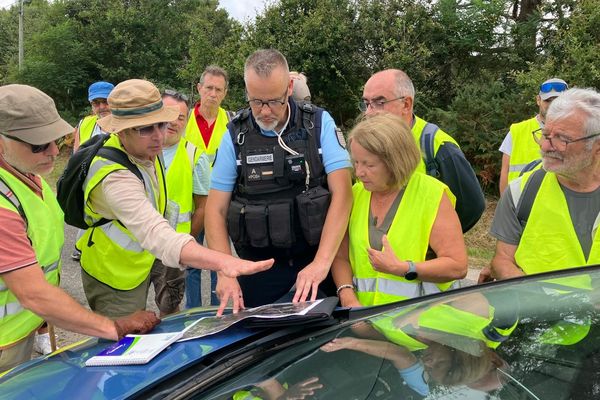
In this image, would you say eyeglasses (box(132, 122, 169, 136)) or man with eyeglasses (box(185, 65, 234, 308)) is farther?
man with eyeglasses (box(185, 65, 234, 308))

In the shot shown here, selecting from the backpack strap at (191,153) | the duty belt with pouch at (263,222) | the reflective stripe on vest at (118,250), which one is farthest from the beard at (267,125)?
the backpack strap at (191,153)

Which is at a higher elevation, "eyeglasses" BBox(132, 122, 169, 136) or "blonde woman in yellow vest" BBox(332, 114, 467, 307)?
"eyeglasses" BBox(132, 122, 169, 136)

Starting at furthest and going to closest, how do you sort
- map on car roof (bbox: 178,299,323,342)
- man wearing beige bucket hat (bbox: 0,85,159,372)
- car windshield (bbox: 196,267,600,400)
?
man wearing beige bucket hat (bbox: 0,85,159,372) → map on car roof (bbox: 178,299,323,342) → car windshield (bbox: 196,267,600,400)

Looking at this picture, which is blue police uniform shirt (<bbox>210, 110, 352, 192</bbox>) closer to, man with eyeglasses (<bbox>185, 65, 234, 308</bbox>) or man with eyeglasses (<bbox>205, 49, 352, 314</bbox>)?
man with eyeglasses (<bbox>205, 49, 352, 314</bbox>)

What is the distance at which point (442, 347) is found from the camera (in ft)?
4.72

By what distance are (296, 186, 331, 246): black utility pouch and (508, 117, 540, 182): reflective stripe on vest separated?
2400mm

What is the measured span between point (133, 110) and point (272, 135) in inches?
26.2

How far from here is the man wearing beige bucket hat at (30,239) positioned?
1844 mm

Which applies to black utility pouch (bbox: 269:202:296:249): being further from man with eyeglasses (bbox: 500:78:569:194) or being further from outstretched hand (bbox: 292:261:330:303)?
man with eyeglasses (bbox: 500:78:569:194)

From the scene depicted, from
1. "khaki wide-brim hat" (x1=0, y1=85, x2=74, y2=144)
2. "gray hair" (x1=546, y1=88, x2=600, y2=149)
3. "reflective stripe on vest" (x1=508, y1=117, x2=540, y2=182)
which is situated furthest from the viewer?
"reflective stripe on vest" (x1=508, y1=117, x2=540, y2=182)

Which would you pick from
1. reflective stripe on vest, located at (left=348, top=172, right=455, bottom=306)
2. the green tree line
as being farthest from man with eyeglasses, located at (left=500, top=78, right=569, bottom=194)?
the green tree line

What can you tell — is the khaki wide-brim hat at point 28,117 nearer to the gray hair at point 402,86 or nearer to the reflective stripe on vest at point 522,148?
the gray hair at point 402,86

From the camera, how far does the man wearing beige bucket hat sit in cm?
184

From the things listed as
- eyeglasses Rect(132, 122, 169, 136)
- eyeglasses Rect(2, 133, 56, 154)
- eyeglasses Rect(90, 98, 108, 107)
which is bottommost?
eyeglasses Rect(2, 133, 56, 154)
